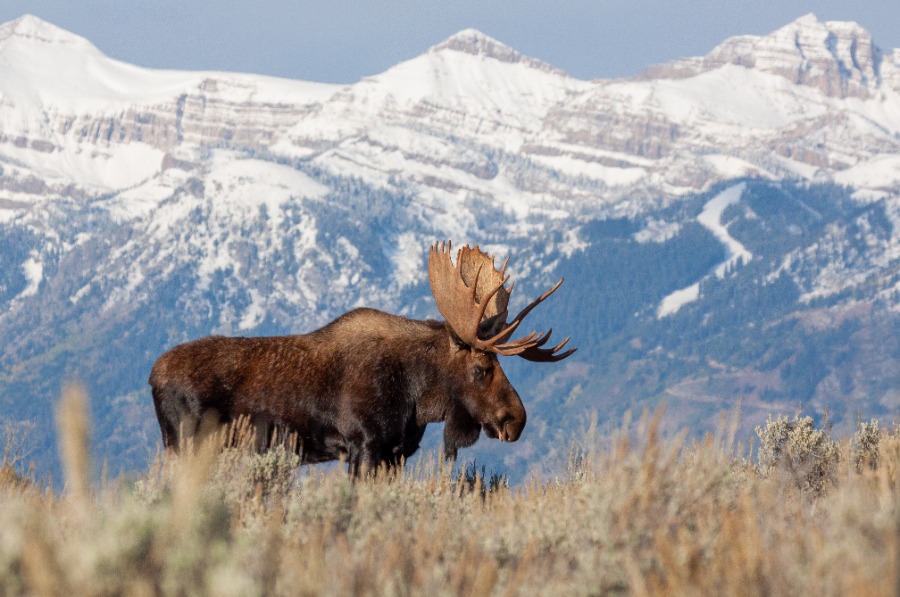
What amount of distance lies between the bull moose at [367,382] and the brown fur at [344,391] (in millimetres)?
12

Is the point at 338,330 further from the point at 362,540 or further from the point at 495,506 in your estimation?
the point at 362,540

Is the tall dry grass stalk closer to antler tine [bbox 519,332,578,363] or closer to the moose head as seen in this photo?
the moose head

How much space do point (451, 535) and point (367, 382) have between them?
5207 mm

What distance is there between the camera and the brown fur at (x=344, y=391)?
13.6 m

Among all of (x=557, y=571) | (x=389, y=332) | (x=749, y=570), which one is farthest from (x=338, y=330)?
(x=749, y=570)

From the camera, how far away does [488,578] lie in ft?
20.4

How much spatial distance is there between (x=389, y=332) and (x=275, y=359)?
56.3 inches

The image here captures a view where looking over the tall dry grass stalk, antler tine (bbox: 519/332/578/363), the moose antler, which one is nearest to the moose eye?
the moose antler

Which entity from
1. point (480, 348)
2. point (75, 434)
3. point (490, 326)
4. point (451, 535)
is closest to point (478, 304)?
point (490, 326)

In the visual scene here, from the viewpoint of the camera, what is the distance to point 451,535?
877 cm

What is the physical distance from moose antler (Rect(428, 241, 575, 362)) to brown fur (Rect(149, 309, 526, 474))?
0.29 meters

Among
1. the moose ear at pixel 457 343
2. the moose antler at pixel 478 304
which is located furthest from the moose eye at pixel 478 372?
the moose ear at pixel 457 343

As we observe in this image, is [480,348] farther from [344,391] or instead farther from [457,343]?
[344,391]

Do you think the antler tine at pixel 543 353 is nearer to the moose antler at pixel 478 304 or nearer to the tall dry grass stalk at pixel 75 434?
the moose antler at pixel 478 304
